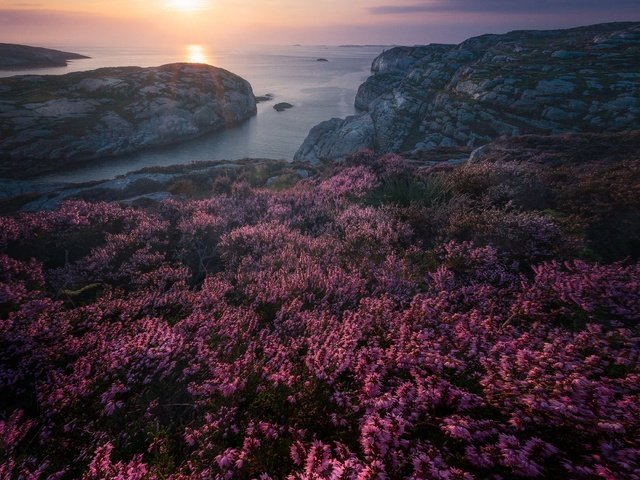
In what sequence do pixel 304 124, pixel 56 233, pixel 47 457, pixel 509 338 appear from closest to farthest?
1. pixel 47 457
2. pixel 509 338
3. pixel 56 233
4. pixel 304 124

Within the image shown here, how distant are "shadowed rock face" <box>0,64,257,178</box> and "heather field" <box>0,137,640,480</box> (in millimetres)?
46105

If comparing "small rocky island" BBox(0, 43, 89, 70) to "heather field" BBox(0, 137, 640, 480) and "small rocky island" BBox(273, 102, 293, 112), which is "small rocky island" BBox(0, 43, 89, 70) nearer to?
"small rocky island" BBox(273, 102, 293, 112)

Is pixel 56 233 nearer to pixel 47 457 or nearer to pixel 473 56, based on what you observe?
pixel 47 457

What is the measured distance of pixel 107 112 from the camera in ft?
180

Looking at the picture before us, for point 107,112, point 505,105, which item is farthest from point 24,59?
point 505,105

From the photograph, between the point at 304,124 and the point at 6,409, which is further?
the point at 304,124

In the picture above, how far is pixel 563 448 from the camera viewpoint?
2.72 metres

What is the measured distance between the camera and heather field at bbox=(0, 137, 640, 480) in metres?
2.84

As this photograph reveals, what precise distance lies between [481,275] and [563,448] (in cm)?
356

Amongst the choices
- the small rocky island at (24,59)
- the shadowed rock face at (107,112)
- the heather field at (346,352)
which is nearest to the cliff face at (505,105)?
the shadowed rock face at (107,112)

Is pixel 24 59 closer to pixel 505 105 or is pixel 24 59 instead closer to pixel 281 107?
pixel 281 107

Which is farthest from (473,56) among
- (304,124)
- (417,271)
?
(417,271)

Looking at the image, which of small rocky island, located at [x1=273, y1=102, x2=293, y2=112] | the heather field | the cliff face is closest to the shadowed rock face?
small rocky island, located at [x1=273, y1=102, x2=293, y2=112]

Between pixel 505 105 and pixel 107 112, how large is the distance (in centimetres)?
6153
